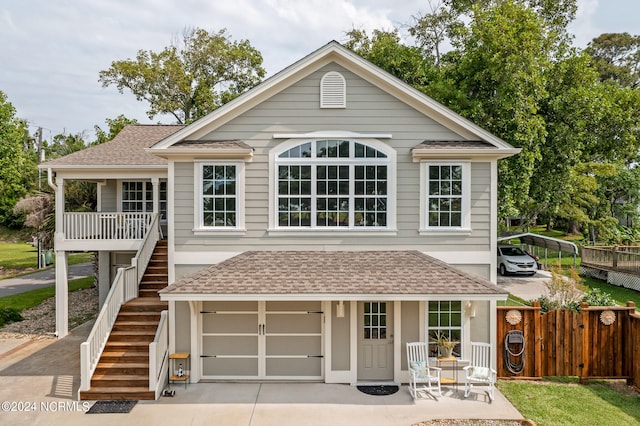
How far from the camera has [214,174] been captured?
9.95m

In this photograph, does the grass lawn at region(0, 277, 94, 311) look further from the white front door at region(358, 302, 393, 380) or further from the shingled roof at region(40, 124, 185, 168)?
the white front door at region(358, 302, 393, 380)

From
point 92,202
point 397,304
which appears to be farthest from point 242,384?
point 92,202

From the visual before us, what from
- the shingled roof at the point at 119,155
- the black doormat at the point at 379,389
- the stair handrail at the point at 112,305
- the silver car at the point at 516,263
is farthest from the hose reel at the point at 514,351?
the silver car at the point at 516,263

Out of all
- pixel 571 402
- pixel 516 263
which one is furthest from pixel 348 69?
pixel 516 263

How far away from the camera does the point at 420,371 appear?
8.59 meters

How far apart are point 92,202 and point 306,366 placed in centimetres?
1462

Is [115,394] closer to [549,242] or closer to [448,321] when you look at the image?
[448,321]

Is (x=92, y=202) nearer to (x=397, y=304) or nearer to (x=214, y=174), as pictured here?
(x=214, y=174)

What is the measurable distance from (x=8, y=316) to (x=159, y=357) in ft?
31.6

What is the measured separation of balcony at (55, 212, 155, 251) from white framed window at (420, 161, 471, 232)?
8.29 metres

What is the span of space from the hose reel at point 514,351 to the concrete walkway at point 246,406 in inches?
39.9

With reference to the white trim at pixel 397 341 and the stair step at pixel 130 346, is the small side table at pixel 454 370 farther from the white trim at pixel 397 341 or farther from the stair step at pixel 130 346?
the stair step at pixel 130 346

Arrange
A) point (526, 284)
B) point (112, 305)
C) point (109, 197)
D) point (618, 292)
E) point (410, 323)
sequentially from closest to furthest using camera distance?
point (410, 323) < point (112, 305) < point (109, 197) < point (618, 292) < point (526, 284)

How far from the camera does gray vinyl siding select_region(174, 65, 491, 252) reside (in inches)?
395
